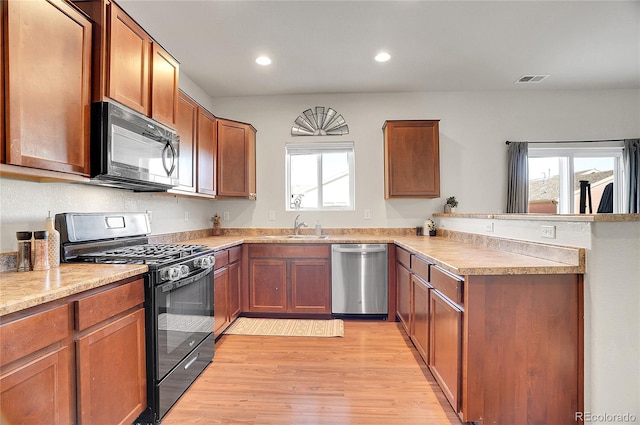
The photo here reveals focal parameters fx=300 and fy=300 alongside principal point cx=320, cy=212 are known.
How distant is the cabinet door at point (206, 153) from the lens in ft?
9.77

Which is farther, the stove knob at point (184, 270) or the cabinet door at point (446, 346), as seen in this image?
the stove knob at point (184, 270)

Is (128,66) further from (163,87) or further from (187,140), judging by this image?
(187,140)

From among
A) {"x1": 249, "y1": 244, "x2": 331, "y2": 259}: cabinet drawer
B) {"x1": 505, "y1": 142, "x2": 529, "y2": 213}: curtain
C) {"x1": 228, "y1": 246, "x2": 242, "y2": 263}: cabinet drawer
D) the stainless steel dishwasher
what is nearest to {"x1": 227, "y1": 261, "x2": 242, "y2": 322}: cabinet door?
{"x1": 228, "y1": 246, "x2": 242, "y2": 263}: cabinet drawer

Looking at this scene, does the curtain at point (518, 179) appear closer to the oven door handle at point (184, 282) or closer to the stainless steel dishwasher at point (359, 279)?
the stainless steel dishwasher at point (359, 279)

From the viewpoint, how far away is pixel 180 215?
3.21 m

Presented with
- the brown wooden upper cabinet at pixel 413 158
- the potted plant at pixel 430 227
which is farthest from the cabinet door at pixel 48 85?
the potted plant at pixel 430 227

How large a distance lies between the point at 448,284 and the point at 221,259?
1.96 metres

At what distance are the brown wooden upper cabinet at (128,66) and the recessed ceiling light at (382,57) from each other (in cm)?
185

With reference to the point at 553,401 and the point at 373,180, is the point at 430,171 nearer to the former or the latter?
the point at 373,180

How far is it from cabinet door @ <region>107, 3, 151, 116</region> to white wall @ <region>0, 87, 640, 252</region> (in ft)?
Answer: 6.06

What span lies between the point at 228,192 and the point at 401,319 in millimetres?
2330

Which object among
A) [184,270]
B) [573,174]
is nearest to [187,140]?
[184,270]

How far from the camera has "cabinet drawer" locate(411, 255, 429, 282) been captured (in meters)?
2.17

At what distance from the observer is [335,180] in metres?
3.98
